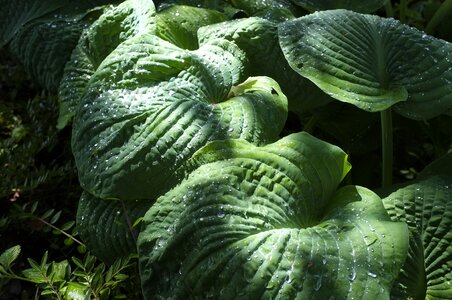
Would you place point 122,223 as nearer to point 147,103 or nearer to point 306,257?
point 147,103

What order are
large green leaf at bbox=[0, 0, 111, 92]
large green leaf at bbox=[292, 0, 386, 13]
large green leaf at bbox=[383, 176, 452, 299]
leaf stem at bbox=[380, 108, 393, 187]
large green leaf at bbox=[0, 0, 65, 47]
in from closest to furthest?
large green leaf at bbox=[383, 176, 452, 299]
leaf stem at bbox=[380, 108, 393, 187]
large green leaf at bbox=[292, 0, 386, 13]
large green leaf at bbox=[0, 0, 111, 92]
large green leaf at bbox=[0, 0, 65, 47]

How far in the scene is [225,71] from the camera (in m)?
1.51

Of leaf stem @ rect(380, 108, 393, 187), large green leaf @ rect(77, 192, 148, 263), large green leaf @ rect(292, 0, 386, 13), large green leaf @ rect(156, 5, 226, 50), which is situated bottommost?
large green leaf @ rect(77, 192, 148, 263)

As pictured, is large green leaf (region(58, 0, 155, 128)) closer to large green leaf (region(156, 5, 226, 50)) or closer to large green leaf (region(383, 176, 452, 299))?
large green leaf (region(156, 5, 226, 50))

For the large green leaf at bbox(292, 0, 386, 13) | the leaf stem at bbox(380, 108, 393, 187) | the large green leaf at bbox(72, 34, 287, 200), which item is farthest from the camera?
the large green leaf at bbox(292, 0, 386, 13)

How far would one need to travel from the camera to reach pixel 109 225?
1420mm

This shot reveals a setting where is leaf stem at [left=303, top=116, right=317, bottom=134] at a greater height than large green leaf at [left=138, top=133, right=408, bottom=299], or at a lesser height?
lesser

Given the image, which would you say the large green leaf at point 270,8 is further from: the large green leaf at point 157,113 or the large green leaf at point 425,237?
the large green leaf at point 425,237

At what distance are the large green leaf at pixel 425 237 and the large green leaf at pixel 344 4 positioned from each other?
0.67 m

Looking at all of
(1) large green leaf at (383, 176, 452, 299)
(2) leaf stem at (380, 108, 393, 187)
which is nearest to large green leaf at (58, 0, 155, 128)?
(2) leaf stem at (380, 108, 393, 187)

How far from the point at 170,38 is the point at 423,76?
1.92 ft

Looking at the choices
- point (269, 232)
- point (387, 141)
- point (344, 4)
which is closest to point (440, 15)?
point (344, 4)

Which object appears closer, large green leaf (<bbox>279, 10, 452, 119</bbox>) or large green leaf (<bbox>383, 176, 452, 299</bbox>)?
large green leaf (<bbox>383, 176, 452, 299</bbox>)

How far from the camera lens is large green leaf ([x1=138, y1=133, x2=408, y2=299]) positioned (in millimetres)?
1060
